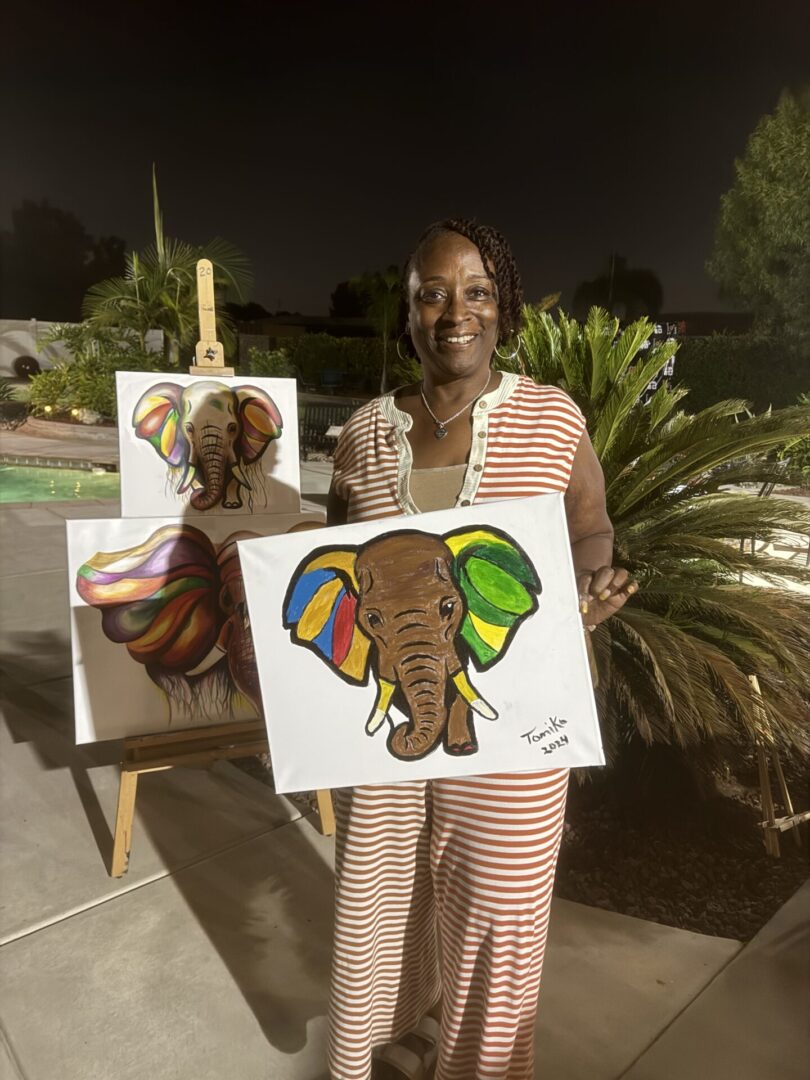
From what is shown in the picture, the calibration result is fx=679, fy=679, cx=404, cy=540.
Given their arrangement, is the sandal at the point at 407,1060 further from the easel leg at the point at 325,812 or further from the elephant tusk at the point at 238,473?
the elephant tusk at the point at 238,473

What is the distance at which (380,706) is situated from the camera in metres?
1.29

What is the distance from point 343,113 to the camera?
1389 centimetres

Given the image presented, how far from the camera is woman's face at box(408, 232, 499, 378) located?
50.5 inches

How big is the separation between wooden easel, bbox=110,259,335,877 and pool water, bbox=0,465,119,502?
8.43 meters

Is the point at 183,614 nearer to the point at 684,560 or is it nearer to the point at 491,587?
the point at 491,587

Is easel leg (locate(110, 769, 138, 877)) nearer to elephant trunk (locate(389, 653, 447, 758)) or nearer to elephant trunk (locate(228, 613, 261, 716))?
elephant trunk (locate(228, 613, 261, 716))

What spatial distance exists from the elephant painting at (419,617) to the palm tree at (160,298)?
8273 millimetres

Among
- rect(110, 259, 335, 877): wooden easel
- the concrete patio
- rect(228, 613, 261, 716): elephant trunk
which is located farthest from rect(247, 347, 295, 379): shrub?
rect(228, 613, 261, 716): elephant trunk

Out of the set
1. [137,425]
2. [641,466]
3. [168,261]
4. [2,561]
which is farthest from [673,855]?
[168,261]

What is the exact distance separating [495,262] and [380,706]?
901 mm

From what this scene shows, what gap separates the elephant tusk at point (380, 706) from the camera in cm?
128

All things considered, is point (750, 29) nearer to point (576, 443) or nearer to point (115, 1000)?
point (576, 443)

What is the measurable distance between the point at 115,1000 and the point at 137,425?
1861 millimetres

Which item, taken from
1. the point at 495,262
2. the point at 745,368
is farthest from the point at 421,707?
the point at 745,368
